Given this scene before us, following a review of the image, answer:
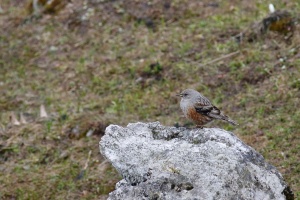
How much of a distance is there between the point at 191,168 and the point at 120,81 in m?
5.60

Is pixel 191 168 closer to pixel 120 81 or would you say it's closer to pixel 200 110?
pixel 200 110

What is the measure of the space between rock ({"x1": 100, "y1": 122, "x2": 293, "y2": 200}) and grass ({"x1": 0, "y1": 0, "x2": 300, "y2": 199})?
1688 mm

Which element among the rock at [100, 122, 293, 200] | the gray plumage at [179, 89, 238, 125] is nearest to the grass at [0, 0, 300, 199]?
the gray plumage at [179, 89, 238, 125]

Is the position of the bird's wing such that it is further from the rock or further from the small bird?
the rock

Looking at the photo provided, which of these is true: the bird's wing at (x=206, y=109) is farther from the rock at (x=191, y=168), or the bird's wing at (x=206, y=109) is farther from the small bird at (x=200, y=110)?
the rock at (x=191, y=168)

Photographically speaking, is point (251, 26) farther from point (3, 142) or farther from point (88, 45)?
point (3, 142)

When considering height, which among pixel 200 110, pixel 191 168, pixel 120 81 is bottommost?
pixel 120 81

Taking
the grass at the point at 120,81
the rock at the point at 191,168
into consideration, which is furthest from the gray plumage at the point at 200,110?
the rock at the point at 191,168

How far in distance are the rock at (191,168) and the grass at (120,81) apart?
169 centimetres

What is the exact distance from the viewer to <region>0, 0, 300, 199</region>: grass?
829 centimetres

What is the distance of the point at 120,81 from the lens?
414 inches

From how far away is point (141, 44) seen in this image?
37.2 ft

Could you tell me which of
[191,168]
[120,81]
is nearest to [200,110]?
[191,168]

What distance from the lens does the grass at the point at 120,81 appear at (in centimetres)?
829
